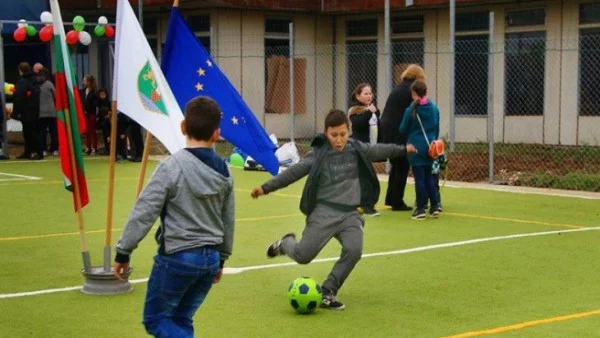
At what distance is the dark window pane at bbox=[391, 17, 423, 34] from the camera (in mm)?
26219

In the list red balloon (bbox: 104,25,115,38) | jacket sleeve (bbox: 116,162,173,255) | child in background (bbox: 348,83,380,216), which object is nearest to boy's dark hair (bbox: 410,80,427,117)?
child in background (bbox: 348,83,380,216)

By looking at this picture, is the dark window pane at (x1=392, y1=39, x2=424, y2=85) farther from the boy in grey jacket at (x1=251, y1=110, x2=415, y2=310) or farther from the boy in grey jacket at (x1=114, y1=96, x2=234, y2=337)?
the boy in grey jacket at (x1=114, y1=96, x2=234, y2=337)

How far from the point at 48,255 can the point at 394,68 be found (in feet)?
55.6

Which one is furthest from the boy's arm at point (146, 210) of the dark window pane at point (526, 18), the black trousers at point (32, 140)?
the dark window pane at point (526, 18)

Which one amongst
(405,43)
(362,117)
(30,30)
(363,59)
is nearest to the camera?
(362,117)

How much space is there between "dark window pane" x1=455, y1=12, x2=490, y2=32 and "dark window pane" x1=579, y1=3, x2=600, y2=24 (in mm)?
2278

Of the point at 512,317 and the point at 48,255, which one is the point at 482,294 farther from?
the point at 48,255

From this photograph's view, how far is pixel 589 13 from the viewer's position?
2328 cm

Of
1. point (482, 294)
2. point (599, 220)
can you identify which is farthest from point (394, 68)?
point (482, 294)

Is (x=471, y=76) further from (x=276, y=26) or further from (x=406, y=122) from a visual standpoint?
(x=406, y=122)

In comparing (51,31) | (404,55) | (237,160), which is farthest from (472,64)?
(51,31)

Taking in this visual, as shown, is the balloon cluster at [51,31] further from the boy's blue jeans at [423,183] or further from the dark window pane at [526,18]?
the boy's blue jeans at [423,183]

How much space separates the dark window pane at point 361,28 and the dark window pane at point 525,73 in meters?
3.90

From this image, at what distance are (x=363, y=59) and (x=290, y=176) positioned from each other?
19670 millimetres
